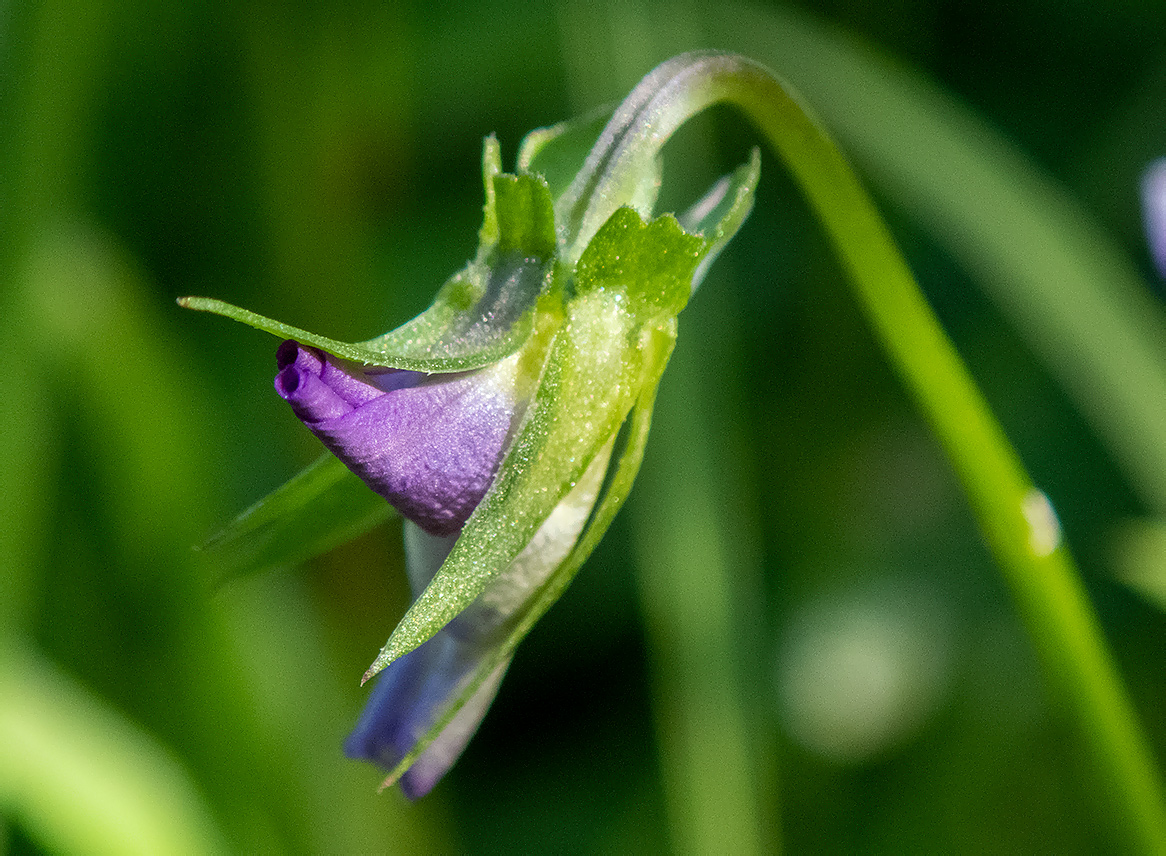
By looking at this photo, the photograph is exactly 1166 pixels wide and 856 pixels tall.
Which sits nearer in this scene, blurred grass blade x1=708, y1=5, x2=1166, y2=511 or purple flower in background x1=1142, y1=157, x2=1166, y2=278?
purple flower in background x1=1142, y1=157, x2=1166, y2=278

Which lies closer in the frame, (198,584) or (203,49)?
(198,584)

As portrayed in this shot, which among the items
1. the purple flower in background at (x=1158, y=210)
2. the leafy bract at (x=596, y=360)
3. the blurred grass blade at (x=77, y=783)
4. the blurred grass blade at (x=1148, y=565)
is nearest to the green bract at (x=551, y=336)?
the leafy bract at (x=596, y=360)

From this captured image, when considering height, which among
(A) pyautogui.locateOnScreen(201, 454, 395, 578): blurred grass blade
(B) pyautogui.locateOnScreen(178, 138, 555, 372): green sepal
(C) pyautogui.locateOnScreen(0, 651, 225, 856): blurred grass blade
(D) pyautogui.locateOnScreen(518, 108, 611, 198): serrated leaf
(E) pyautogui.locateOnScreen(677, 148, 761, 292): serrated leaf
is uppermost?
(D) pyautogui.locateOnScreen(518, 108, 611, 198): serrated leaf

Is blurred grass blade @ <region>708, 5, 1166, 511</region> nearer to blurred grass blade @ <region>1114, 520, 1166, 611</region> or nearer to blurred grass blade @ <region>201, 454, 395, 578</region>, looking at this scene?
blurred grass blade @ <region>1114, 520, 1166, 611</region>

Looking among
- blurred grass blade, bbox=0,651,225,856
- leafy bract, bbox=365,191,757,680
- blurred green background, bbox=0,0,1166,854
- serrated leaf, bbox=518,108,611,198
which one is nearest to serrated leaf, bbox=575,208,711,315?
leafy bract, bbox=365,191,757,680

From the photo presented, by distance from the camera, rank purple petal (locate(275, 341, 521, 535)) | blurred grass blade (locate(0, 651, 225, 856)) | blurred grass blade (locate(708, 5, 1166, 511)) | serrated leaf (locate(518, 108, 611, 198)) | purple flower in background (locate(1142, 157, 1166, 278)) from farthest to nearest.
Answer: blurred grass blade (locate(708, 5, 1166, 511)) < blurred grass blade (locate(0, 651, 225, 856)) < purple flower in background (locate(1142, 157, 1166, 278)) < serrated leaf (locate(518, 108, 611, 198)) < purple petal (locate(275, 341, 521, 535))

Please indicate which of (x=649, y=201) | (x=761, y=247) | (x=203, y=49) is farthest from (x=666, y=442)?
(x=203, y=49)

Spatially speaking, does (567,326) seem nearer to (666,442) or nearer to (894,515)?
(666,442)
